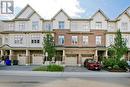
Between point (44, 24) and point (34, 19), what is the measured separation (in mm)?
2208

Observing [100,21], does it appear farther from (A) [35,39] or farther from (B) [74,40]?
(A) [35,39]

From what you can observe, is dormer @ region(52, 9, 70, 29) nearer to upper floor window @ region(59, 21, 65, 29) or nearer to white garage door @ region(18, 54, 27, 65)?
upper floor window @ region(59, 21, 65, 29)

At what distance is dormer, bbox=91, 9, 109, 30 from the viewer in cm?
4894

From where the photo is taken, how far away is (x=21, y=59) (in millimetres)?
49625

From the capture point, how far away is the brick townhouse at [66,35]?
48.2m

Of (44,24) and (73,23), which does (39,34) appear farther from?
(73,23)

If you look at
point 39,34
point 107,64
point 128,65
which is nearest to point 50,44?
point 39,34

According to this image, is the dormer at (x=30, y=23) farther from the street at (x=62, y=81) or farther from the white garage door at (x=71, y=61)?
the street at (x=62, y=81)

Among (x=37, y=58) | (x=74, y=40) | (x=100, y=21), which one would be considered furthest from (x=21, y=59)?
(x=100, y=21)

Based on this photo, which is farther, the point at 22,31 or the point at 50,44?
the point at 22,31

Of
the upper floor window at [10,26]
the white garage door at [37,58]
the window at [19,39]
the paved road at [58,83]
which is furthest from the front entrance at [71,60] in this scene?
the paved road at [58,83]

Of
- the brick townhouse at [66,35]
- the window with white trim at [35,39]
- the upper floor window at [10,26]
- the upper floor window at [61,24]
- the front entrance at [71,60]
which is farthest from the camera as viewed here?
the upper floor window at [10,26]

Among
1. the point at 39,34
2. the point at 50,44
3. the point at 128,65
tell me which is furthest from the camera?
the point at 39,34

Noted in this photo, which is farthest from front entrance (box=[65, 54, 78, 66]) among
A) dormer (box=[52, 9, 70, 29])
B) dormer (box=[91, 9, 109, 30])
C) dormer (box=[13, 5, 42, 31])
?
dormer (box=[13, 5, 42, 31])
